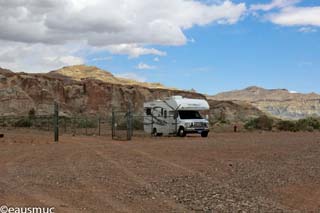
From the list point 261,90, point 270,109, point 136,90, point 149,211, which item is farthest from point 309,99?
point 149,211

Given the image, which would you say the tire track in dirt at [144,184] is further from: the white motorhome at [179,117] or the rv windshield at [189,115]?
the rv windshield at [189,115]

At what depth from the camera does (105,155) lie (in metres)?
19.3

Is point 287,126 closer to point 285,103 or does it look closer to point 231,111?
point 231,111

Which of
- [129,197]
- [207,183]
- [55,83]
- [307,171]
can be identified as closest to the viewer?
→ [129,197]

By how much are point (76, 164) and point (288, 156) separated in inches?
298

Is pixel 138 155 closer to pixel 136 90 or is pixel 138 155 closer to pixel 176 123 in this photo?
pixel 176 123

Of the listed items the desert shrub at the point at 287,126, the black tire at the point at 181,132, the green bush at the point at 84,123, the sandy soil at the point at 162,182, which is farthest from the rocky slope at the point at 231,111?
the sandy soil at the point at 162,182

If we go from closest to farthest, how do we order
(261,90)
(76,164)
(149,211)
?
(149,211) → (76,164) → (261,90)

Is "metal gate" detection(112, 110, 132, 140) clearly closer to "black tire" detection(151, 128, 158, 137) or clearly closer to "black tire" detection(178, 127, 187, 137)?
"black tire" detection(151, 128, 158, 137)

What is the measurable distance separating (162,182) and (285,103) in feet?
493

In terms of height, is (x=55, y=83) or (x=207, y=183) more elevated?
(x=55, y=83)

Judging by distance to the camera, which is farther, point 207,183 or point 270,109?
point 270,109

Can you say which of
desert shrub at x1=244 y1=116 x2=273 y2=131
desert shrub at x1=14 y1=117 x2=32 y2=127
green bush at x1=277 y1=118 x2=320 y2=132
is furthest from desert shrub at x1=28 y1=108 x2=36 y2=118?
green bush at x1=277 y1=118 x2=320 y2=132

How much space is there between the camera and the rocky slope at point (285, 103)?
14562 cm
